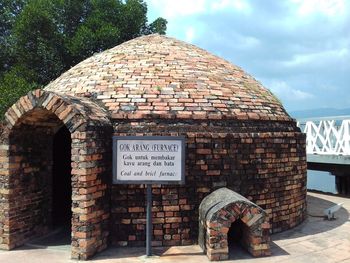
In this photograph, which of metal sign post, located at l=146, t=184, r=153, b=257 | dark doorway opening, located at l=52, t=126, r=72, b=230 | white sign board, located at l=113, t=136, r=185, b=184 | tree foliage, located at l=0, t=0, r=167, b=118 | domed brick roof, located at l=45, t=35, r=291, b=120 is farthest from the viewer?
tree foliage, located at l=0, t=0, r=167, b=118

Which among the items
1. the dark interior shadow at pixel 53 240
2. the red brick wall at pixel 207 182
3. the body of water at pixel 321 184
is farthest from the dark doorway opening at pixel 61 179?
the body of water at pixel 321 184

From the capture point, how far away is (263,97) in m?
7.75

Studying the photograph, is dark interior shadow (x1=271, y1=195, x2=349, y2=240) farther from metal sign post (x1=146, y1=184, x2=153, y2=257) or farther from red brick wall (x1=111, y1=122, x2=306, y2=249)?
metal sign post (x1=146, y1=184, x2=153, y2=257)

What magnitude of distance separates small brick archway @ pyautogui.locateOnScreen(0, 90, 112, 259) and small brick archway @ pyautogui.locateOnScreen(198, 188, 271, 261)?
155 cm

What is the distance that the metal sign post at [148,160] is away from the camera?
5324mm

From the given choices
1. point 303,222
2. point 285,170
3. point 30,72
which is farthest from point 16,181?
point 30,72

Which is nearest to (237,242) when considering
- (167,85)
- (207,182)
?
(207,182)

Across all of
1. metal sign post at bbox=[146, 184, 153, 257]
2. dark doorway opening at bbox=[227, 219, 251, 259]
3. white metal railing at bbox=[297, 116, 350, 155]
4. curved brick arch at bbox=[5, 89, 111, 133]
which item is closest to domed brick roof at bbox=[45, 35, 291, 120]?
curved brick arch at bbox=[5, 89, 111, 133]

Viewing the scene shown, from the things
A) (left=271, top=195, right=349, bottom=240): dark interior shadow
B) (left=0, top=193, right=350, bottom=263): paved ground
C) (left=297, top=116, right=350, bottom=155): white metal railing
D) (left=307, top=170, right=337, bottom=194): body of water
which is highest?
(left=297, top=116, right=350, bottom=155): white metal railing

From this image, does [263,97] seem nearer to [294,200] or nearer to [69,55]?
[294,200]

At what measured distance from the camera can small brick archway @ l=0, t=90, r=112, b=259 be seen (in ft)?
17.7

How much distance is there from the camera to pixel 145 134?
6.11 metres

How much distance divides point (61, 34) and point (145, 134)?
1282 cm

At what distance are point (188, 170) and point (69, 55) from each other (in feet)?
40.1
